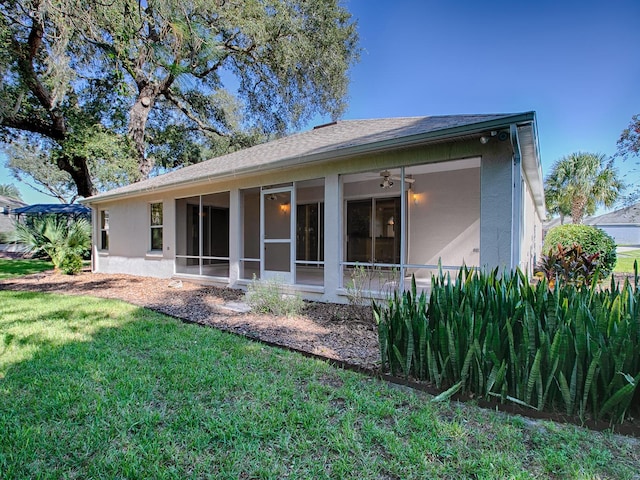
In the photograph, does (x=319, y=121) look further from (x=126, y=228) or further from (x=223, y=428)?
(x=223, y=428)

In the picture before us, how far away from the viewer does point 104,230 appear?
14.1 meters

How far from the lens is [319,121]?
19906mm

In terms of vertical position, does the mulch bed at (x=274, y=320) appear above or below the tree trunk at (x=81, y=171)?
below

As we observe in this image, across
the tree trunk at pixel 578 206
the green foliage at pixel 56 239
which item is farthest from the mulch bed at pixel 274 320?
the tree trunk at pixel 578 206

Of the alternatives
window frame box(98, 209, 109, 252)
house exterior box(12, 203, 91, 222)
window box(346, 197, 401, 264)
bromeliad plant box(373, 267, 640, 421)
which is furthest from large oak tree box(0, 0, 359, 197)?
bromeliad plant box(373, 267, 640, 421)

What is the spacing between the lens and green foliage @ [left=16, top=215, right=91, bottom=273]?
37.3 feet

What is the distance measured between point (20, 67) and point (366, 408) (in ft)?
54.1

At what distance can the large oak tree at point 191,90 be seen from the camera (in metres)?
12.4

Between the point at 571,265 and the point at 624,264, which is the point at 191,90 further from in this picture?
the point at 624,264

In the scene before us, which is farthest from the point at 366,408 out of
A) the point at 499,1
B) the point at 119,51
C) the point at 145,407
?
the point at 499,1

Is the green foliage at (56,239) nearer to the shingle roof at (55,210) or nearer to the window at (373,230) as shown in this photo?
the window at (373,230)

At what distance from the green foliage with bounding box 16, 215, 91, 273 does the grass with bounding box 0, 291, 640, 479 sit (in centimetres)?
916

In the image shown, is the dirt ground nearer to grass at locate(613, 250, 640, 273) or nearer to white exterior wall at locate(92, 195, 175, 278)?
white exterior wall at locate(92, 195, 175, 278)

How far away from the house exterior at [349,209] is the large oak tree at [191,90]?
3.70 metres
